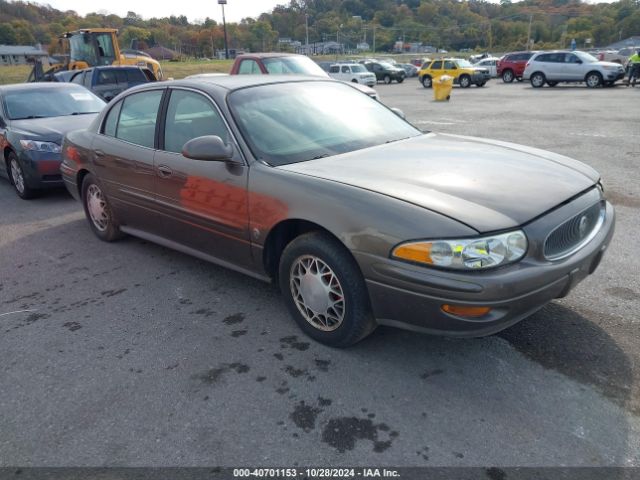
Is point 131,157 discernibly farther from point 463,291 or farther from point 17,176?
point 17,176

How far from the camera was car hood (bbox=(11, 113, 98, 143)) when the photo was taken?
683 centimetres

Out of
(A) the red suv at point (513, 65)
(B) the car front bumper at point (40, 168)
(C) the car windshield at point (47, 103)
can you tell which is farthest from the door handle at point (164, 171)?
(A) the red suv at point (513, 65)

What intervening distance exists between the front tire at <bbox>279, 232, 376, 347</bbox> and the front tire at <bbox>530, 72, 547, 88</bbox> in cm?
2558

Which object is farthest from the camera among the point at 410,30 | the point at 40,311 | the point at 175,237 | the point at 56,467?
the point at 410,30

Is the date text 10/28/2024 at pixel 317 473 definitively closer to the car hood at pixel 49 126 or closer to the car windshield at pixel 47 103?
the car hood at pixel 49 126

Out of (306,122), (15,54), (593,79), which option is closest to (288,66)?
(306,122)

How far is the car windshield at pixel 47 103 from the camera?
7625 millimetres

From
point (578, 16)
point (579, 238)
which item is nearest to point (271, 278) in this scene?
point (579, 238)

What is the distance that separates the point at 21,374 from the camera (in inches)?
119

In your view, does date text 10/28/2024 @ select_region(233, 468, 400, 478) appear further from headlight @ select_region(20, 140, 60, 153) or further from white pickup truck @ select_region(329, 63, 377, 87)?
white pickup truck @ select_region(329, 63, 377, 87)

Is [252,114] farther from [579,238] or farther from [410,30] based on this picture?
[410,30]

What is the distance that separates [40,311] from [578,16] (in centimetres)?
12151

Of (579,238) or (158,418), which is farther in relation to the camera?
(579,238)

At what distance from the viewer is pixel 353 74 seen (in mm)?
30516
